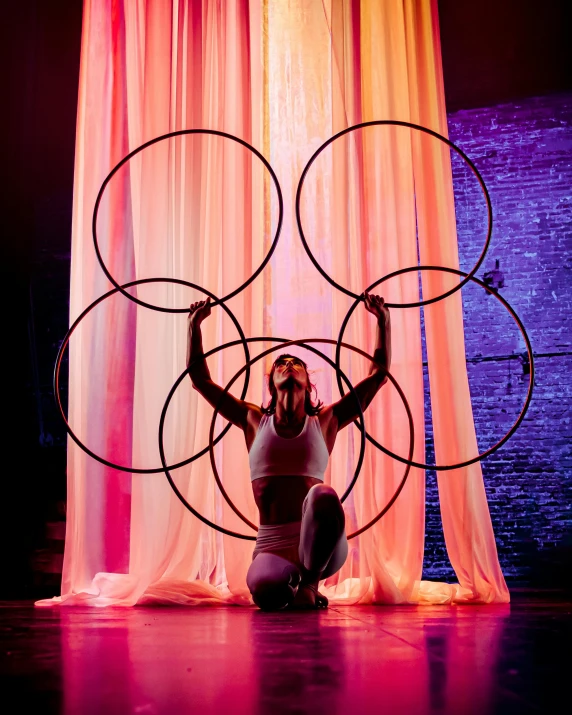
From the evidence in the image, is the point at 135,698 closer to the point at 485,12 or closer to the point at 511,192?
the point at 511,192

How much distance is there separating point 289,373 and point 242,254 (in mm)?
1002

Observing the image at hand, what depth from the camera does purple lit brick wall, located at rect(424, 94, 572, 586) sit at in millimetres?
4598

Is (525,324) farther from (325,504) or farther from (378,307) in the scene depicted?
(325,504)

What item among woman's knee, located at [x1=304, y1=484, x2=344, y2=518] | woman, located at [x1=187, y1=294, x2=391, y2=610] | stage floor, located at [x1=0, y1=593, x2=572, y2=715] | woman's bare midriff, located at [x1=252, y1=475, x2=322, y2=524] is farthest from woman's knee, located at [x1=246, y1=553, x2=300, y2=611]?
woman's knee, located at [x1=304, y1=484, x2=344, y2=518]

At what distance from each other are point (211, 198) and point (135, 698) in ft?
10.2

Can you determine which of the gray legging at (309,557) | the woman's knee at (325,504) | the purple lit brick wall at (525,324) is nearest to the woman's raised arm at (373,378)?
the gray legging at (309,557)

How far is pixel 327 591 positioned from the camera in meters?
3.60

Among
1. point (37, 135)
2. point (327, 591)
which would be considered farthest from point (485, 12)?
point (327, 591)

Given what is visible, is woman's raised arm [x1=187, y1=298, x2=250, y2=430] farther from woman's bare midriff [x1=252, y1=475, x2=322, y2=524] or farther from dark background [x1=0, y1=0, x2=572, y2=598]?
dark background [x1=0, y1=0, x2=572, y2=598]

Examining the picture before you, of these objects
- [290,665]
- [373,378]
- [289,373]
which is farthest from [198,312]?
[290,665]

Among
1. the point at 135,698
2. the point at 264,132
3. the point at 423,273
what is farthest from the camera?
the point at 264,132

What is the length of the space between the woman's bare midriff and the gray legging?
16cm

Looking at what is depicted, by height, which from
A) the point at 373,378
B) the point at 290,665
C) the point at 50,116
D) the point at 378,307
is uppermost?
the point at 50,116

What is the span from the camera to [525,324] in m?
4.72
